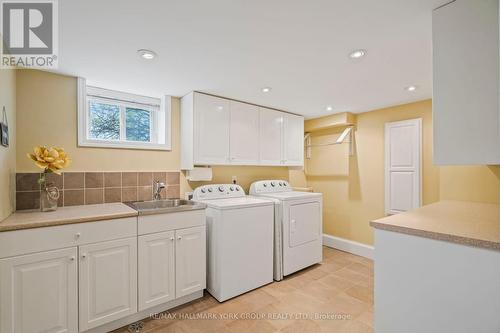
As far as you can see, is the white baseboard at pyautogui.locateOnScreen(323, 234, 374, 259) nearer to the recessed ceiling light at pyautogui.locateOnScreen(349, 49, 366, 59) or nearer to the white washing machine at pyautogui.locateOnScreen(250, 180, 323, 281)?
the white washing machine at pyautogui.locateOnScreen(250, 180, 323, 281)

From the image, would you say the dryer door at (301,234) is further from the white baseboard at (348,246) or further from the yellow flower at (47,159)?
the yellow flower at (47,159)

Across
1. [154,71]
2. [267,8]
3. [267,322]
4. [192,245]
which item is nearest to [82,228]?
[192,245]

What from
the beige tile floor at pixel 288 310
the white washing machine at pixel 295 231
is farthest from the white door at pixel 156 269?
the white washing machine at pixel 295 231

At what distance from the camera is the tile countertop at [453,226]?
102 cm

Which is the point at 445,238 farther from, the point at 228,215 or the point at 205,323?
the point at 205,323

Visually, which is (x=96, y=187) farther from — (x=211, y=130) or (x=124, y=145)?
(x=211, y=130)

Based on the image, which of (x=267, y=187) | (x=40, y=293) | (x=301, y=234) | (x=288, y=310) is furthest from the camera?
(x=267, y=187)

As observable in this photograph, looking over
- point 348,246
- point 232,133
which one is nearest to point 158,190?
point 232,133

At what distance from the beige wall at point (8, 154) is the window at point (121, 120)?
0.45 meters

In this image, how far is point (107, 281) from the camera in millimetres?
1688

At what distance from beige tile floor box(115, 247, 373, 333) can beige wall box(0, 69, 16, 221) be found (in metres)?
1.28

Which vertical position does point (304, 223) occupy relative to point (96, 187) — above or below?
below

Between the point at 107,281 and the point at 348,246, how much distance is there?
3.22 m

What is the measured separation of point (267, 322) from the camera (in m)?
1.87
